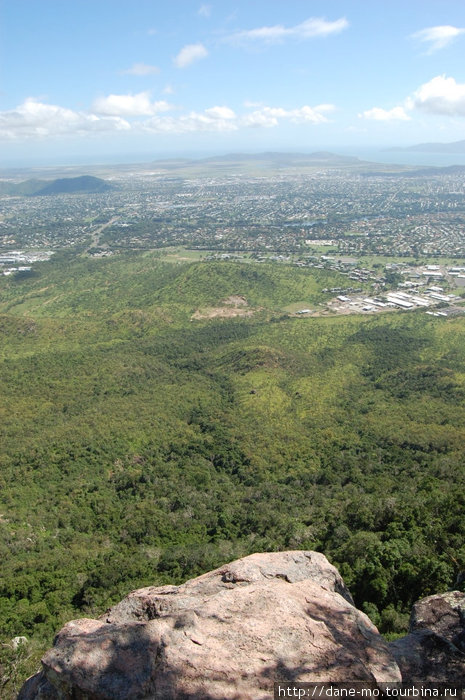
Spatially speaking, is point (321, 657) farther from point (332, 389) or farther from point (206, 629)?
point (332, 389)

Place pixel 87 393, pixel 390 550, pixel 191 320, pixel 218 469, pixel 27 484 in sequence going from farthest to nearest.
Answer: pixel 191 320
pixel 87 393
pixel 218 469
pixel 27 484
pixel 390 550

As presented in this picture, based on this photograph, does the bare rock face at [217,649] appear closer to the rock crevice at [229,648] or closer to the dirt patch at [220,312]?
the rock crevice at [229,648]

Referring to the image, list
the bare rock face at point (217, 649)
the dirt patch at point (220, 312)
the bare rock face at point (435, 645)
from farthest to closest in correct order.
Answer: the dirt patch at point (220, 312) → the bare rock face at point (435, 645) → the bare rock face at point (217, 649)

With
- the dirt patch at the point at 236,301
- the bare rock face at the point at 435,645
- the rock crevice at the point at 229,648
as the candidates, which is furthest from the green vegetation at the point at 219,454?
the dirt patch at the point at 236,301

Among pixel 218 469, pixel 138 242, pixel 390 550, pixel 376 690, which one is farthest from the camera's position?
pixel 138 242

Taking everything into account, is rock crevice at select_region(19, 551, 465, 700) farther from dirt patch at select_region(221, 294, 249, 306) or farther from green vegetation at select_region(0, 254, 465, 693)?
dirt patch at select_region(221, 294, 249, 306)

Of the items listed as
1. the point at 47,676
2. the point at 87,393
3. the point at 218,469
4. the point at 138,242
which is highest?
the point at 138,242

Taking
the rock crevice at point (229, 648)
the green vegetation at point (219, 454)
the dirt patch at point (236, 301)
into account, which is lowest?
the green vegetation at point (219, 454)

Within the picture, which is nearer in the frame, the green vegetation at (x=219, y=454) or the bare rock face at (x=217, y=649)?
the bare rock face at (x=217, y=649)

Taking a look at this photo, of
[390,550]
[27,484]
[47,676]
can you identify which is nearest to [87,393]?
[27,484]
